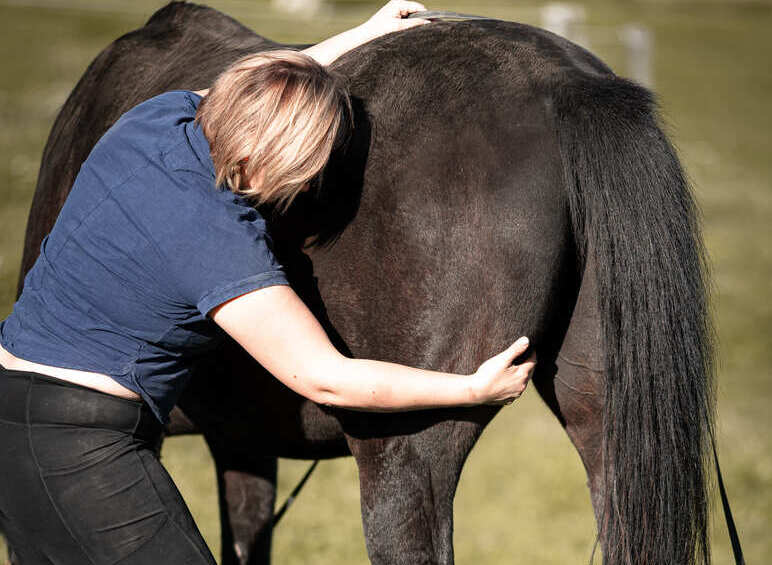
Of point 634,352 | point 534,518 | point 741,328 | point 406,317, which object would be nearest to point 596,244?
point 634,352

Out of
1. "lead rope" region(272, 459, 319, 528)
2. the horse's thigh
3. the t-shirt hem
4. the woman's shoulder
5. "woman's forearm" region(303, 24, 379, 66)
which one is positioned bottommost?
"lead rope" region(272, 459, 319, 528)

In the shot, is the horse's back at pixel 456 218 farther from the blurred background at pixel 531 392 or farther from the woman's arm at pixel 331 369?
the blurred background at pixel 531 392

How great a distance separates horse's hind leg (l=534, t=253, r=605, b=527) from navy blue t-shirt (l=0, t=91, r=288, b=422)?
73cm

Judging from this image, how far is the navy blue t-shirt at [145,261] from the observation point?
1571mm

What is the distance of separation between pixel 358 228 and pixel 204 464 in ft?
11.1

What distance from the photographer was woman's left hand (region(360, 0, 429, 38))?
2.07m

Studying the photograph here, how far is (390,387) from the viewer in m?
1.63

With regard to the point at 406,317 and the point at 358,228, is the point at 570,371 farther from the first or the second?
the point at 358,228

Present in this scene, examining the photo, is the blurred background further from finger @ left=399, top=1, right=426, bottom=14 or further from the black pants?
the black pants

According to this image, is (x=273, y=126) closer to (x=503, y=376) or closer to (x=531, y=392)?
(x=503, y=376)

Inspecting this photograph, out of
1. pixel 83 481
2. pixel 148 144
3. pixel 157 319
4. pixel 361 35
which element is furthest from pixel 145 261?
pixel 361 35

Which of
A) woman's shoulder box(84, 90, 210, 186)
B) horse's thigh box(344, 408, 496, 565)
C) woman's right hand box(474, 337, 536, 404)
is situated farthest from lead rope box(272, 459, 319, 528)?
woman's shoulder box(84, 90, 210, 186)

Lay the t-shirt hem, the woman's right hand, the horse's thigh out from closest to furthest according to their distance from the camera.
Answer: the t-shirt hem
the woman's right hand
the horse's thigh

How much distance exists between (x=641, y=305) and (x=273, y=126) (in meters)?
0.86
